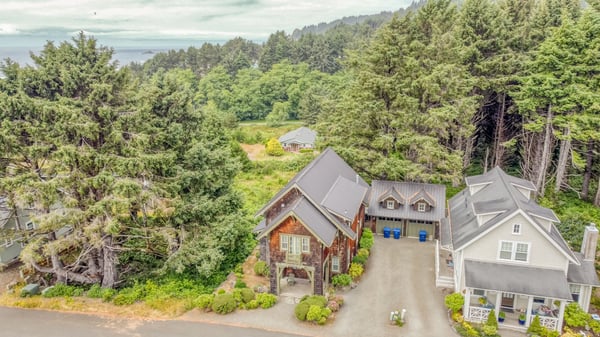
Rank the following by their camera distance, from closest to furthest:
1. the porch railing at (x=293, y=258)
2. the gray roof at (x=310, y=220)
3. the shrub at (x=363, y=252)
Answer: the gray roof at (x=310, y=220) → the porch railing at (x=293, y=258) → the shrub at (x=363, y=252)

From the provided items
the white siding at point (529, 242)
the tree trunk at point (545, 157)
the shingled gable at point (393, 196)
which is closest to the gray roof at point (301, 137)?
the shingled gable at point (393, 196)

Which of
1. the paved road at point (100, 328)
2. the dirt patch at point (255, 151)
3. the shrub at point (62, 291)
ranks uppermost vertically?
the dirt patch at point (255, 151)

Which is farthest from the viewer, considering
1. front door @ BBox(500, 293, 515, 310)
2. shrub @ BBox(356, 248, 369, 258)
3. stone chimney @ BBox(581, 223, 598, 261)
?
shrub @ BBox(356, 248, 369, 258)

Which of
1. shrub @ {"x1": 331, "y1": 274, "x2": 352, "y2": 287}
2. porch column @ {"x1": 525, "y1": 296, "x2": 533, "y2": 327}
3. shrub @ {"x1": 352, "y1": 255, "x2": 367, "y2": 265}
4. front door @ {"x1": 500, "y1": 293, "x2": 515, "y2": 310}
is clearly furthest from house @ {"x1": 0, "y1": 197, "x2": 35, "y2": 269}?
porch column @ {"x1": 525, "y1": 296, "x2": 533, "y2": 327}

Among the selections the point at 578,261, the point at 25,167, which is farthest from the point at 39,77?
the point at 578,261

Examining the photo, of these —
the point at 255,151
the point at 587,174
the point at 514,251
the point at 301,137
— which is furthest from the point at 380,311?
the point at 301,137

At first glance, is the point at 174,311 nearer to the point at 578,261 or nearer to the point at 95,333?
the point at 95,333

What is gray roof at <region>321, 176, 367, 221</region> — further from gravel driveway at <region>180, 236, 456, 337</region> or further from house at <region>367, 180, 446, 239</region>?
Result: gravel driveway at <region>180, 236, 456, 337</region>

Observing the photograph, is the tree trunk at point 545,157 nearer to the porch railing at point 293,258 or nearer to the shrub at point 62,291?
the porch railing at point 293,258
